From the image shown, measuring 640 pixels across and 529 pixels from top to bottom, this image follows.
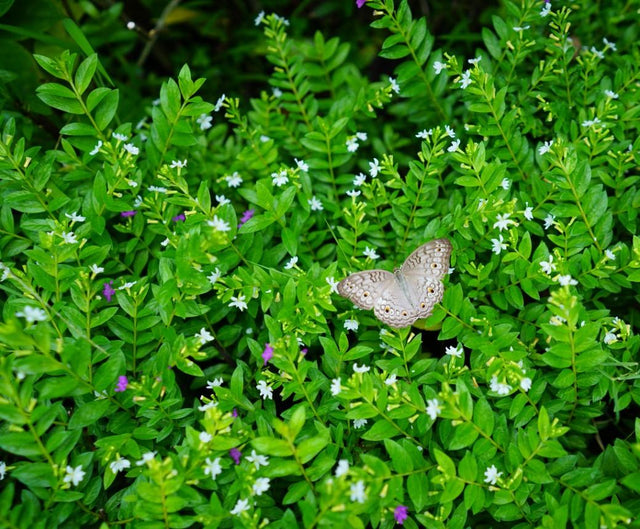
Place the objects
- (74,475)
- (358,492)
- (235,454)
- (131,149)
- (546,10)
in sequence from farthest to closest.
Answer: (546,10), (131,149), (235,454), (74,475), (358,492)

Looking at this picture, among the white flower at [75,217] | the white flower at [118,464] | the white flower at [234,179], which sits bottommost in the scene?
the white flower at [118,464]

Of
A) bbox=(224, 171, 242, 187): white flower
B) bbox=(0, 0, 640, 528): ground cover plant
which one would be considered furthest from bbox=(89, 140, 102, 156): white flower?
bbox=(224, 171, 242, 187): white flower

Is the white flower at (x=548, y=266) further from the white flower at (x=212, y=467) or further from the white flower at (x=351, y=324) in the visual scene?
the white flower at (x=212, y=467)

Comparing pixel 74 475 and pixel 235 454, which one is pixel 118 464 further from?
pixel 235 454

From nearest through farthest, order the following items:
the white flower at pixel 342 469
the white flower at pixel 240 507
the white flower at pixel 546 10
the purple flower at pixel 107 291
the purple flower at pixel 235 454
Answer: the white flower at pixel 342 469, the white flower at pixel 240 507, the purple flower at pixel 235 454, the purple flower at pixel 107 291, the white flower at pixel 546 10

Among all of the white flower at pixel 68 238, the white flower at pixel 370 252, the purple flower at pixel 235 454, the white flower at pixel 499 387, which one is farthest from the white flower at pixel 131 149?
the white flower at pixel 499 387

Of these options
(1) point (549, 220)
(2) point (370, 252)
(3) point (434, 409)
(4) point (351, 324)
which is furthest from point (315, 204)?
(3) point (434, 409)

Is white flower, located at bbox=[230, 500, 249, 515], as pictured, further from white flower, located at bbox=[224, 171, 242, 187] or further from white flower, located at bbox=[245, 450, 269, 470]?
white flower, located at bbox=[224, 171, 242, 187]

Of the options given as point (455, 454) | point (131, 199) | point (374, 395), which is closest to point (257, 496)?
point (374, 395)

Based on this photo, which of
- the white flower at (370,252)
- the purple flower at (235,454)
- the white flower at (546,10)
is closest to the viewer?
the purple flower at (235,454)

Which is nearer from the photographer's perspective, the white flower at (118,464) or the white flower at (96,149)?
the white flower at (118,464)
